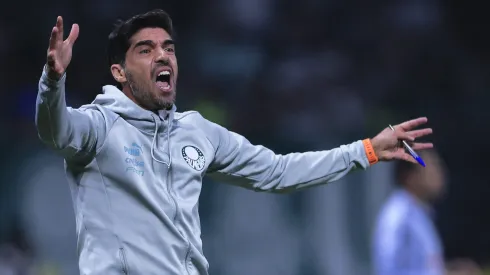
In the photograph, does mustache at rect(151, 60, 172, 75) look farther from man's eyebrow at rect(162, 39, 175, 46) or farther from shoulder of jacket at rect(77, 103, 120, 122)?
shoulder of jacket at rect(77, 103, 120, 122)

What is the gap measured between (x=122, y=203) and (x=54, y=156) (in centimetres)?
444

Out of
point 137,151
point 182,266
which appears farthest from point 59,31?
point 182,266

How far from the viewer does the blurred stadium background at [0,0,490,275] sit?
8.30m

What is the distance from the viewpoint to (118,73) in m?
4.44

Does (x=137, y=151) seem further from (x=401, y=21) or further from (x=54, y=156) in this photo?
(x=401, y=21)

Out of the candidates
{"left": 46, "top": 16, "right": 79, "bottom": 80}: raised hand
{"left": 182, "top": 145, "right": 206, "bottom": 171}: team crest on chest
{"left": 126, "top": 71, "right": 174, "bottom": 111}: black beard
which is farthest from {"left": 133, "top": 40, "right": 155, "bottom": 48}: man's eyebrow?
{"left": 46, "top": 16, "right": 79, "bottom": 80}: raised hand

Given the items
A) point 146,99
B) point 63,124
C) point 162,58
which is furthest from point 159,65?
point 63,124

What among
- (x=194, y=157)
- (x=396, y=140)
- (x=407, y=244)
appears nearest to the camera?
(x=194, y=157)

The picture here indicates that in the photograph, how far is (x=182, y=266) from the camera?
4098 millimetres

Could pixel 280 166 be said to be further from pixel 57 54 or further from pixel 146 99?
pixel 57 54

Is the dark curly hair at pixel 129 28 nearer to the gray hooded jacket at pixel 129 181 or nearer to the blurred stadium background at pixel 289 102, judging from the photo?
the gray hooded jacket at pixel 129 181

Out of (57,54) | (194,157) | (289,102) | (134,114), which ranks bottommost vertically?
(194,157)

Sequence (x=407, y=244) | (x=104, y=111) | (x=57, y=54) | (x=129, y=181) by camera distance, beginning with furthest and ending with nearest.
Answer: (x=407, y=244) < (x=104, y=111) < (x=129, y=181) < (x=57, y=54)

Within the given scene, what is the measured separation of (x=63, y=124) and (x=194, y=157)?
0.72 metres
